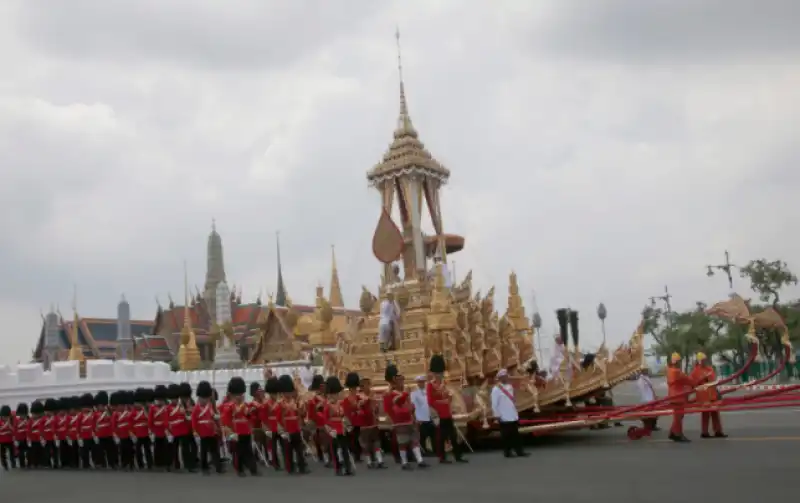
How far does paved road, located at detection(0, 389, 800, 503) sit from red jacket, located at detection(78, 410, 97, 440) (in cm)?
78

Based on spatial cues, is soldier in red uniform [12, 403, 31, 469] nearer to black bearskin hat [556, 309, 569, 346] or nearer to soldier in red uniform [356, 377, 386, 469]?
soldier in red uniform [356, 377, 386, 469]

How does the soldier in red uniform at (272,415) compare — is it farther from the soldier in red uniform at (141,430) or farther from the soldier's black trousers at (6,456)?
the soldier's black trousers at (6,456)

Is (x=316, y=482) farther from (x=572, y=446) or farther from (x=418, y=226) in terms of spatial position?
(x=418, y=226)

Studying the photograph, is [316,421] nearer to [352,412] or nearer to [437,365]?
[352,412]

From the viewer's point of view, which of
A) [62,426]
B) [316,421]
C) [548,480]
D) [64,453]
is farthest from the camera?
[64,453]

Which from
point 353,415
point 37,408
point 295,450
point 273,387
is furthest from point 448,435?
point 37,408

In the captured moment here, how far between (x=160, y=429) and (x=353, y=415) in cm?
369

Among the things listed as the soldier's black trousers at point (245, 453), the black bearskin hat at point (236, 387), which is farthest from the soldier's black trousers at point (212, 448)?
the black bearskin hat at point (236, 387)

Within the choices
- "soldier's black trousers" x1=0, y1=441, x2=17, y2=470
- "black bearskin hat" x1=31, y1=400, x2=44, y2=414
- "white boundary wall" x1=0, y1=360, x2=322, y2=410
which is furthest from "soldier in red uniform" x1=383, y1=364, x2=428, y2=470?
"soldier's black trousers" x1=0, y1=441, x2=17, y2=470

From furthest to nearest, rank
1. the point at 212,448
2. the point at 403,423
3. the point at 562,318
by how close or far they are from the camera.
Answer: the point at 562,318 → the point at 212,448 → the point at 403,423

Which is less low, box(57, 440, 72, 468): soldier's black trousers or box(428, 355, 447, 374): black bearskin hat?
box(428, 355, 447, 374): black bearskin hat

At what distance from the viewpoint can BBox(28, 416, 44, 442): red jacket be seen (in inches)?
563

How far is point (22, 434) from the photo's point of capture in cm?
1480

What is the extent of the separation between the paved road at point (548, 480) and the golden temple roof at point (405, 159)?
6024 millimetres
